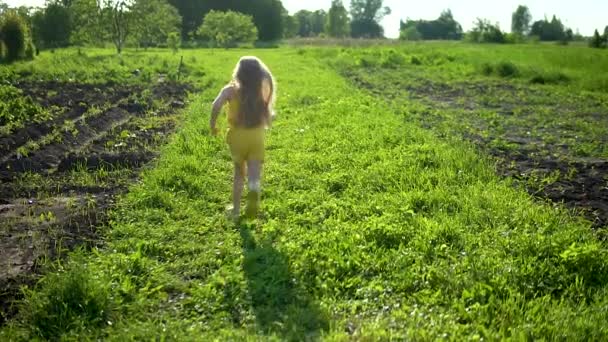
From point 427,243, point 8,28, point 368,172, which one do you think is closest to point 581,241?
point 427,243

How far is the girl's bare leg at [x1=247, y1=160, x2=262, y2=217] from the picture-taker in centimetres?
570

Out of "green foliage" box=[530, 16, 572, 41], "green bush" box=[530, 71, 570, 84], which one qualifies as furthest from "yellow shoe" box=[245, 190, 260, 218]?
"green foliage" box=[530, 16, 572, 41]

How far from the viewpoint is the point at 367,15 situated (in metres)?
123

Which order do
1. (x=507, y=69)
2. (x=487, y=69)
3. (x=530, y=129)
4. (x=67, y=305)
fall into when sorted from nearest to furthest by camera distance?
1. (x=67, y=305)
2. (x=530, y=129)
3. (x=507, y=69)
4. (x=487, y=69)

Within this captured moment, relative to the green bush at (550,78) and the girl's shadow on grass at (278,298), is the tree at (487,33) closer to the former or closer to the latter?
the green bush at (550,78)

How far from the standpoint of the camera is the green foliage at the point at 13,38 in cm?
2889

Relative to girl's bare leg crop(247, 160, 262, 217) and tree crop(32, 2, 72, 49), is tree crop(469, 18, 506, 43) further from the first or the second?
girl's bare leg crop(247, 160, 262, 217)

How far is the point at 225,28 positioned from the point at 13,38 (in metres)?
32.5

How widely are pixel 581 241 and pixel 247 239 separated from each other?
3193 millimetres

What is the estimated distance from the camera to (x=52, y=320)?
3801mm

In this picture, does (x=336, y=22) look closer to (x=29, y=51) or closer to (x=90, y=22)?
(x=90, y=22)

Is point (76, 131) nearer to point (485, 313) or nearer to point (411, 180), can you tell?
point (411, 180)

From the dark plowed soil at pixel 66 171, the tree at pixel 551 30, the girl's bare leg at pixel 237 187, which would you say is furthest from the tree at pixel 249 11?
the girl's bare leg at pixel 237 187

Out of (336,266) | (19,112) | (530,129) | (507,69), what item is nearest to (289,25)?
(507,69)
